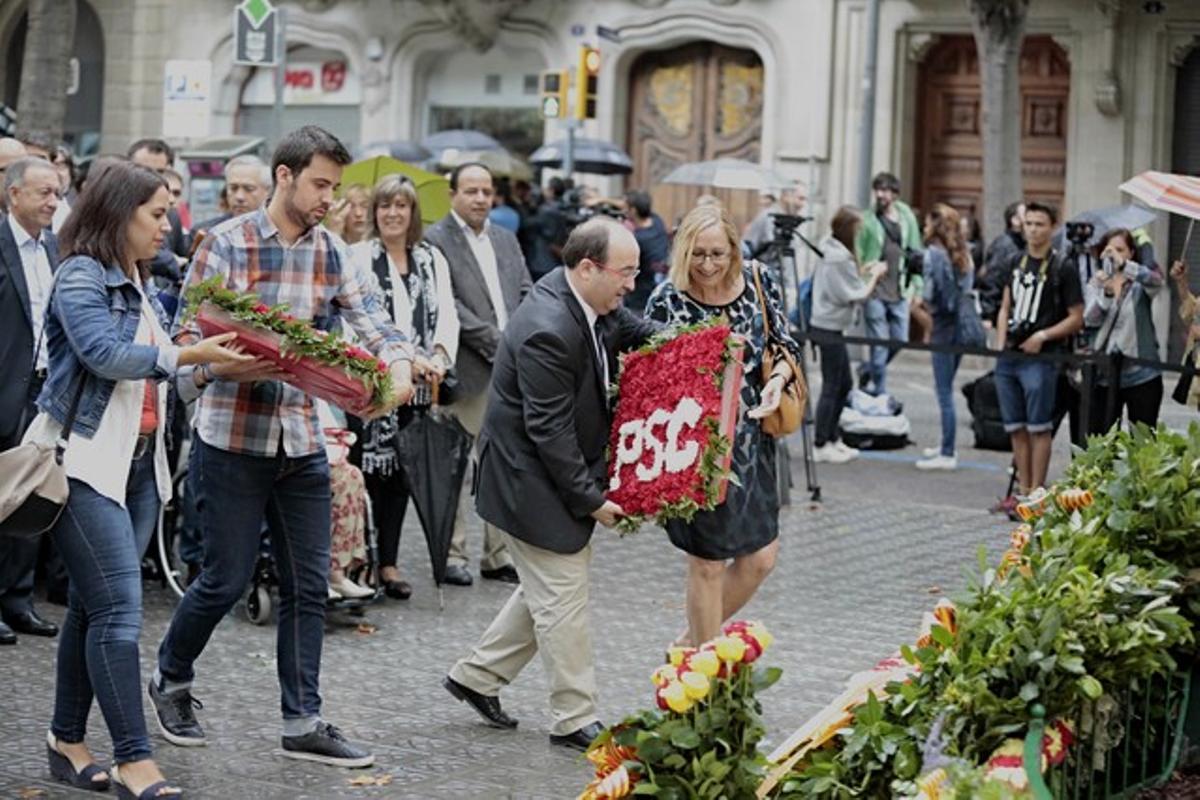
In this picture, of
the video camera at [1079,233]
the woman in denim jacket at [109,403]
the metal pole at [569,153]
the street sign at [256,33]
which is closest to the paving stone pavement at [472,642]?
the woman in denim jacket at [109,403]

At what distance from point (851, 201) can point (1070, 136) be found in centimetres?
274

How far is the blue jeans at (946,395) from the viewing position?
16859 millimetres

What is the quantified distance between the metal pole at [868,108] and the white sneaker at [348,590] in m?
17.8

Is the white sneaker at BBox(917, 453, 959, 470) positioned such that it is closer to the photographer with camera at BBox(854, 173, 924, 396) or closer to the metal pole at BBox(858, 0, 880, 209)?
the photographer with camera at BBox(854, 173, 924, 396)

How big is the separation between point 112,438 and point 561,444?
5.00 ft

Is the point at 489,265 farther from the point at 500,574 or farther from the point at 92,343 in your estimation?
the point at 92,343

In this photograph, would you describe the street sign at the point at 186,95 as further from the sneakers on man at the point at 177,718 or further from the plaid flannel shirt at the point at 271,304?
the plaid flannel shirt at the point at 271,304

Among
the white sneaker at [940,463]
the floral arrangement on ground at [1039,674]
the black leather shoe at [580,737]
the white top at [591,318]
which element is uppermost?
the white top at [591,318]

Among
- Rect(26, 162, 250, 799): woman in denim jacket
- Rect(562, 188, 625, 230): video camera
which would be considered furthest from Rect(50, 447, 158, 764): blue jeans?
Rect(562, 188, 625, 230): video camera

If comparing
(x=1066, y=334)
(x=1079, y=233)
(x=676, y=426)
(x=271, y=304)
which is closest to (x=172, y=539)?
(x=271, y=304)

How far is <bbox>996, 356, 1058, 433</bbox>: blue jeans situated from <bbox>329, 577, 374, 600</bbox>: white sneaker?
16.9ft

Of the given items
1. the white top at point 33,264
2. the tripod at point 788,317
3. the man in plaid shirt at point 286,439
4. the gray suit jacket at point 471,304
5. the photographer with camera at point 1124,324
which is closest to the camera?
the man in plaid shirt at point 286,439

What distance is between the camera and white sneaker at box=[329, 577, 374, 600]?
10.4 m

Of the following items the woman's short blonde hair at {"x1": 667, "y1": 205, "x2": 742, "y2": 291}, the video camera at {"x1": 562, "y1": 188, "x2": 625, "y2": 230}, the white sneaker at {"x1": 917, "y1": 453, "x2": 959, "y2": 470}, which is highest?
the video camera at {"x1": 562, "y1": 188, "x2": 625, "y2": 230}
